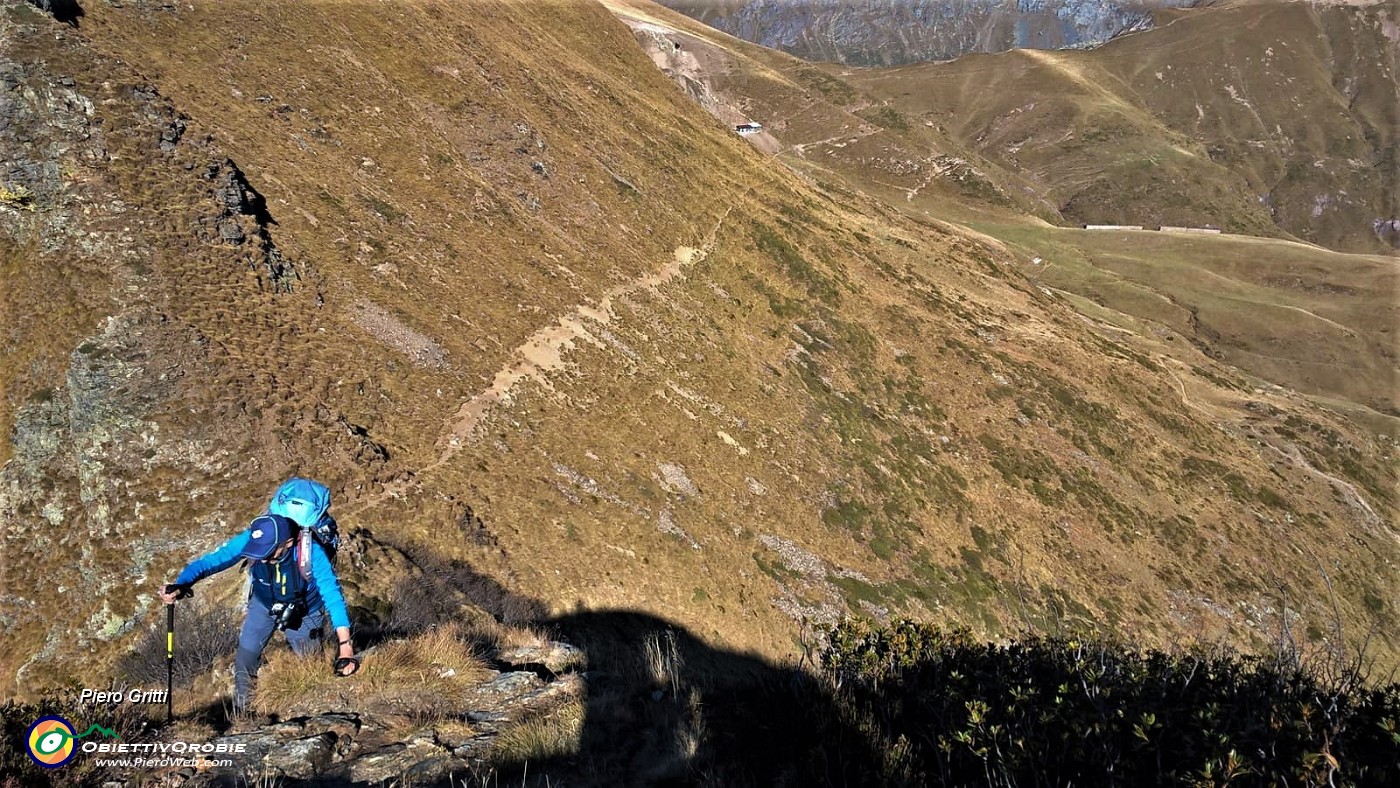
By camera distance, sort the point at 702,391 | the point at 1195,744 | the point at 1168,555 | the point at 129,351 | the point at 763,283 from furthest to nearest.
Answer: the point at 763,283, the point at 1168,555, the point at 702,391, the point at 129,351, the point at 1195,744

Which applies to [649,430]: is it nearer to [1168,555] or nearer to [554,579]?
[554,579]

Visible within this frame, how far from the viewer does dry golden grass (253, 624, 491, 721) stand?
856cm

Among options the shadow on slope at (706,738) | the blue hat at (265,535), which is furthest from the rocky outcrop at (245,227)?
the shadow on slope at (706,738)

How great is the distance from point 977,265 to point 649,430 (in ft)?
211

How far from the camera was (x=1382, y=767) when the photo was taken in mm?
5051

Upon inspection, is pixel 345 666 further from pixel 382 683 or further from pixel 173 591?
pixel 173 591

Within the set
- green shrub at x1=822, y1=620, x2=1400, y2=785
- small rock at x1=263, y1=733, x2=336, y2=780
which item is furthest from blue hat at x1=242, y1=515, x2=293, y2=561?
green shrub at x1=822, y1=620, x2=1400, y2=785

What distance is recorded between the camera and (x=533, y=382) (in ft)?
89.7

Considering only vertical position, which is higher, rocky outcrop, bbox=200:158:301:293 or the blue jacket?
the blue jacket

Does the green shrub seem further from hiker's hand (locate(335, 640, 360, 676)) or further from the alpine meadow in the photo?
hiker's hand (locate(335, 640, 360, 676))

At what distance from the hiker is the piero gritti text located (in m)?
1.10

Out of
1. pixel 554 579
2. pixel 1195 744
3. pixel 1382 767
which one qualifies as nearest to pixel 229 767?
pixel 1195 744

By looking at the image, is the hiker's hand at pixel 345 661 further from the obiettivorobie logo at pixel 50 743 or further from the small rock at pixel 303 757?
the obiettivorobie logo at pixel 50 743

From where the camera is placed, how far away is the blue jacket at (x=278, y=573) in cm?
802
